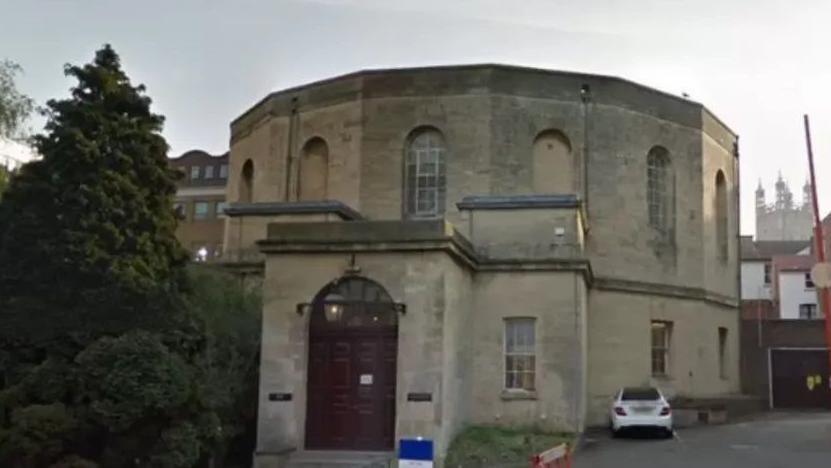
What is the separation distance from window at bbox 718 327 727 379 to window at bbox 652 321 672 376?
11.3ft

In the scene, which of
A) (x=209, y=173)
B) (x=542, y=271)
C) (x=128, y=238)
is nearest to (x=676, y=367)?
(x=542, y=271)

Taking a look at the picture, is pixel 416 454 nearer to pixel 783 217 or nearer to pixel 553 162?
pixel 553 162

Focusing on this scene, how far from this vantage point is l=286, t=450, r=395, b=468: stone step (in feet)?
62.6

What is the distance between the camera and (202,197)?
73625 mm

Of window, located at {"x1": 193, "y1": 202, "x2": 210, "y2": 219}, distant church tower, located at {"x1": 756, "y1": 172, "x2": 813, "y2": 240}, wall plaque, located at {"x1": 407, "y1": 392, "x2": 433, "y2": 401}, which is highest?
distant church tower, located at {"x1": 756, "y1": 172, "x2": 813, "y2": 240}

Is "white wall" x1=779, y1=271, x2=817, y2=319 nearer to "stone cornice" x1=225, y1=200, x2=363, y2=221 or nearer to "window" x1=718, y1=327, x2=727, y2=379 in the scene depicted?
Answer: "window" x1=718, y1=327, x2=727, y2=379

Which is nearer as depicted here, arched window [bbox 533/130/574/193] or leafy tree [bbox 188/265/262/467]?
leafy tree [bbox 188/265/262/467]

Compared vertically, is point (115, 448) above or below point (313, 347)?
below

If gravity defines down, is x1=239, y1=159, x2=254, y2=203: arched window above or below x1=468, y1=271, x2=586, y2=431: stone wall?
above

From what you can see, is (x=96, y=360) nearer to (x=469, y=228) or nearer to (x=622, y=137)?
(x=469, y=228)

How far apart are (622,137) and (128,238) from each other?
1758 cm

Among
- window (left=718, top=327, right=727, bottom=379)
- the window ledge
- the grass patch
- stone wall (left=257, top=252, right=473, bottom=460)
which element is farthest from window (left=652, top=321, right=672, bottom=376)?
stone wall (left=257, top=252, right=473, bottom=460)

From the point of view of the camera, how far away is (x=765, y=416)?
36.4 metres

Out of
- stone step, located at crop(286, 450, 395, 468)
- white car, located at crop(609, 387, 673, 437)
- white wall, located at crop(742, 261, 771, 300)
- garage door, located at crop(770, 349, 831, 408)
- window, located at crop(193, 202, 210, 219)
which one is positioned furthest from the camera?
window, located at crop(193, 202, 210, 219)
